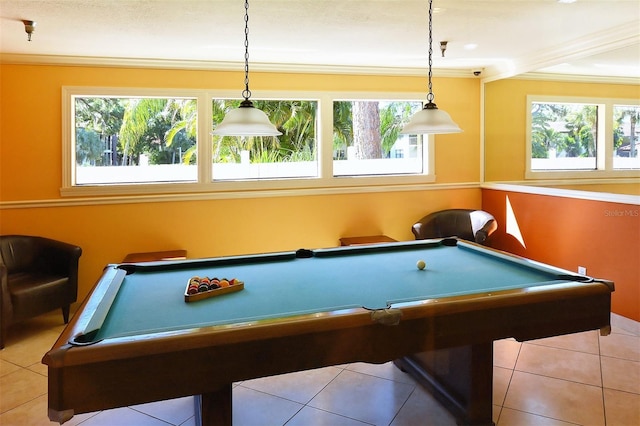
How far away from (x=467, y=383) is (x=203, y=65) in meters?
3.92

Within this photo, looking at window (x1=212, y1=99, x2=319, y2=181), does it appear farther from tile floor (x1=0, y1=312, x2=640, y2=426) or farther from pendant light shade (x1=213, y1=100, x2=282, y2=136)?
tile floor (x1=0, y1=312, x2=640, y2=426)

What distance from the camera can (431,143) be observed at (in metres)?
5.41

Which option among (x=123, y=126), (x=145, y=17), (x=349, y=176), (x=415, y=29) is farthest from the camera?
(x=349, y=176)

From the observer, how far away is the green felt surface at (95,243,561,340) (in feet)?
6.37

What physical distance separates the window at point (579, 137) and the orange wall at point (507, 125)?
0.28 feet

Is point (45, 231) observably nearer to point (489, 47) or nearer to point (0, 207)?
point (0, 207)

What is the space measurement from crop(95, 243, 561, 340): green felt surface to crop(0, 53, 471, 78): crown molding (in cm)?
262

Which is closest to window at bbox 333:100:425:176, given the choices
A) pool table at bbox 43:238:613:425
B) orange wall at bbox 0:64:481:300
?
orange wall at bbox 0:64:481:300

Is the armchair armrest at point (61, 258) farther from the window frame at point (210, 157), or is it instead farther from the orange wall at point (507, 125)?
the orange wall at point (507, 125)

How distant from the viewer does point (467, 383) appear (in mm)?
2436

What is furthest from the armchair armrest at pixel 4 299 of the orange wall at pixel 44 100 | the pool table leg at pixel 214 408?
the pool table leg at pixel 214 408

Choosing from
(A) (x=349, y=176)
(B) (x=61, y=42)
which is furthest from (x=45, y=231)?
(A) (x=349, y=176)

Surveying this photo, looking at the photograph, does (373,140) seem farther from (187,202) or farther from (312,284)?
(312,284)

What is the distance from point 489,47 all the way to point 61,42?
12.9 ft
